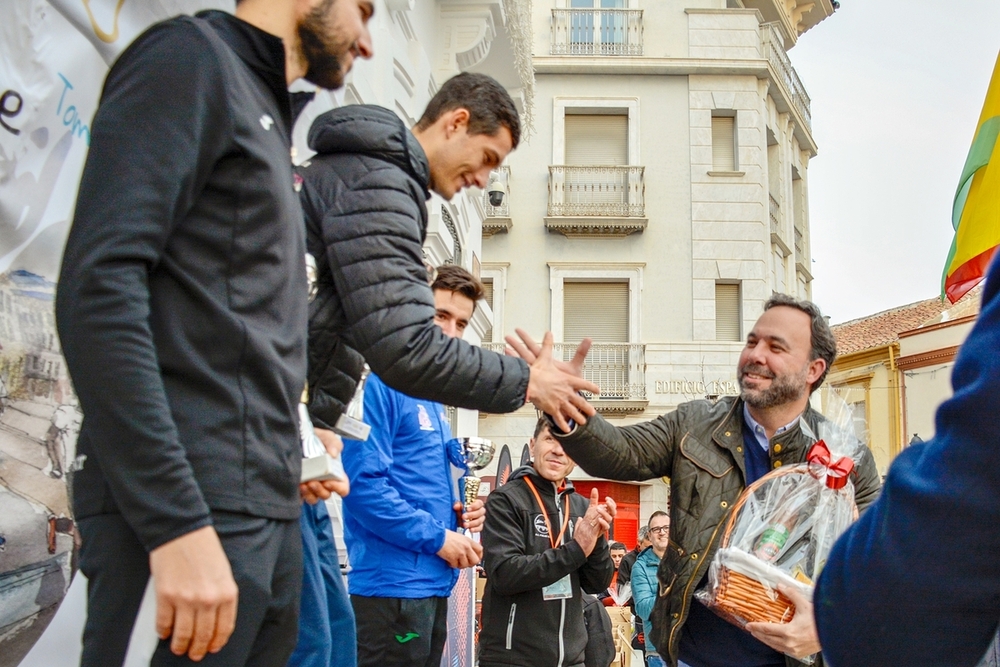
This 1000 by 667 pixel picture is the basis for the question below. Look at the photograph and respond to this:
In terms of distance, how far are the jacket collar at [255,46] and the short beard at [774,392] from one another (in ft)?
7.30

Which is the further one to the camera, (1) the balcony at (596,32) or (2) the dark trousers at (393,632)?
(1) the balcony at (596,32)

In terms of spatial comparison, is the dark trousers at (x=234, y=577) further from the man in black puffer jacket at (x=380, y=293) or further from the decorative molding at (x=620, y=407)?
the decorative molding at (x=620, y=407)

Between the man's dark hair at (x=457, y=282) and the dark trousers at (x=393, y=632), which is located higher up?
the man's dark hair at (x=457, y=282)

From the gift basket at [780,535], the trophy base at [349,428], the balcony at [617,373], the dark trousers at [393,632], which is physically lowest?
the dark trousers at [393,632]

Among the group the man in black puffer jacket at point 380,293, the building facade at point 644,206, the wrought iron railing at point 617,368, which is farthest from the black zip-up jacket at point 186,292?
the wrought iron railing at point 617,368

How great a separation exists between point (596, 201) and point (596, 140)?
177 cm

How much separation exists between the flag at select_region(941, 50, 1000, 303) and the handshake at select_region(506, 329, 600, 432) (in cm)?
280

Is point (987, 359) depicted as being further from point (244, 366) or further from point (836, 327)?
point (836, 327)

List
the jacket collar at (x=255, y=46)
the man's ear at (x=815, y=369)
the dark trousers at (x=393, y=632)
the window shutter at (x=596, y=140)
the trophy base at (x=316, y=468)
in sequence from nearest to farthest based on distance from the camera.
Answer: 1. the jacket collar at (x=255, y=46)
2. the trophy base at (x=316, y=468)
3. the man's ear at (x=815, y=369)
4. the dark trousers at (x=393, y=632)
5. the window shutter at (x=596, y=140)

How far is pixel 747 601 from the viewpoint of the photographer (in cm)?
273

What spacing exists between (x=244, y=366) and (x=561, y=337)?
70.3 feet

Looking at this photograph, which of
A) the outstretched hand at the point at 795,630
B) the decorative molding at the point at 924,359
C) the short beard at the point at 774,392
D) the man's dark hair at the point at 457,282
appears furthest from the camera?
the decorative molding at the point at 924,359

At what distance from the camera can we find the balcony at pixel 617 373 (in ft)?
72.6

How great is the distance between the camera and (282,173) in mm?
1761
